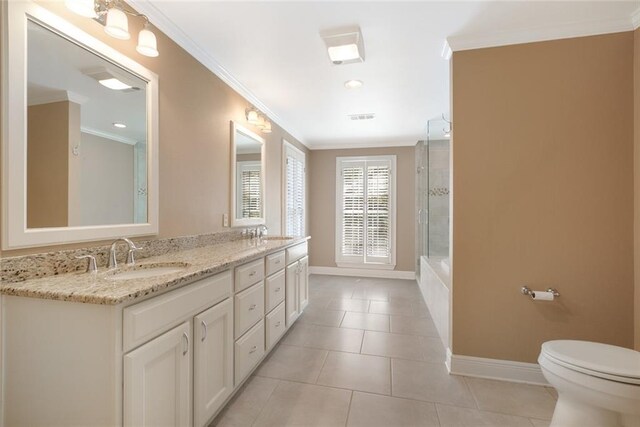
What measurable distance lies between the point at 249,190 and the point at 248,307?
1.43 metres

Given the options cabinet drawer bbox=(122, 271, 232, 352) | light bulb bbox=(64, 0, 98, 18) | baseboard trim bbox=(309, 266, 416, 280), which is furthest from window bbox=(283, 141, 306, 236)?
light bulb bbox=(64, 0, 98, 18)

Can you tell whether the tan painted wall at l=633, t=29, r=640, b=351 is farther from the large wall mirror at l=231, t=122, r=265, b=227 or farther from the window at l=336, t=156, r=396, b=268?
the window at l=336, t=156, r=396, b=268

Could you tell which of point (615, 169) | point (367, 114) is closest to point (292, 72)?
point (367, 114)

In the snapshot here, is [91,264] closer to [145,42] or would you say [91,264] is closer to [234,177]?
[145,42]

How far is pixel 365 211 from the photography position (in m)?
5.15

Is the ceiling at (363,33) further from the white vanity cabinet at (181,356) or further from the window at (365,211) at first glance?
the window at (365,211)

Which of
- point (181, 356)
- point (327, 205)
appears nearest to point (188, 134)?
point (181, 356)

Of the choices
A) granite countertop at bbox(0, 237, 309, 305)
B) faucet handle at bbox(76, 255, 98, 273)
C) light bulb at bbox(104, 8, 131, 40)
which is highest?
light bulb at bbox(104, 8, 131, 40)

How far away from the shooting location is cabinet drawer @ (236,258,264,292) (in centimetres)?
179

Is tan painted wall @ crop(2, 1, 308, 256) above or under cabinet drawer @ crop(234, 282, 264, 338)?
above

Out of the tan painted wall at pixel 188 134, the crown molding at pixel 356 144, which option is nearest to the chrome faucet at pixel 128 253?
the tan painted wall at pixel 188 134

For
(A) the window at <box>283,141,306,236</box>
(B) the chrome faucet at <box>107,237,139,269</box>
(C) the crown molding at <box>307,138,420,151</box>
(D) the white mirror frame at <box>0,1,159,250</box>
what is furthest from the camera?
(C) the crown molding at <box>307,138,420,151</box>

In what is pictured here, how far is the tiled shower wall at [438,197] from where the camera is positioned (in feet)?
11.6

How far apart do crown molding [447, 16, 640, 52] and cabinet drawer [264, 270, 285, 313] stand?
2.19 metres
